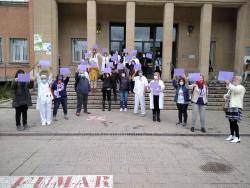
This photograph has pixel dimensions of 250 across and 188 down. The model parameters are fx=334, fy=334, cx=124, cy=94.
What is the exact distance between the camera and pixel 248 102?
15578 mm

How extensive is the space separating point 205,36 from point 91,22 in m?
6.21

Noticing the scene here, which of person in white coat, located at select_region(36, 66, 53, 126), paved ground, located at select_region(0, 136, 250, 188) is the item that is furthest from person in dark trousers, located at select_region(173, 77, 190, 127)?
person in white coat, located at select_region(36, 66, 53, 126)

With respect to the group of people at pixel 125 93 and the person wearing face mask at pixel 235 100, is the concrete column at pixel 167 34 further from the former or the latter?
the person wearing face mask at pixel 235 100

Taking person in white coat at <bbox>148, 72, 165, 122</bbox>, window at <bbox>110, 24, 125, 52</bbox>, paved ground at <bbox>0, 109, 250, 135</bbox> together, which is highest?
window at <bbox>110, 24, 125, 52</bbox>

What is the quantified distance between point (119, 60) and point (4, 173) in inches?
410

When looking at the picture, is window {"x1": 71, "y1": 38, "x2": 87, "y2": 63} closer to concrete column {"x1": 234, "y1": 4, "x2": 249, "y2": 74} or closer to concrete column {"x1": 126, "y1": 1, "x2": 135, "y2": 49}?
concrete column {"x1": 126, "y1": 1, "x2": 135, "y2": 49}

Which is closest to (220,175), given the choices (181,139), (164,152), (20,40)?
(164,152)

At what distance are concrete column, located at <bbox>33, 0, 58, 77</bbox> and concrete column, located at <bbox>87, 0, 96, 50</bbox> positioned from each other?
1.84m

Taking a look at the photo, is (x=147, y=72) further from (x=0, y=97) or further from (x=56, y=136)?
(x=56, y=136)

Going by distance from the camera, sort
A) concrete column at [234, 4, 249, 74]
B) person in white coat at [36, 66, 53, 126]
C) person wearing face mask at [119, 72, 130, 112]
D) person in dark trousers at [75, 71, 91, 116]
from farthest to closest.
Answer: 1. concrete column at [234, 4, 249, 74]
2. person wearing face mask at [119, 72, 130, 112]
3. person in dark trousers at [75, 71, 91, 116]
4. person in white coat at [36, 66, 53, 126]

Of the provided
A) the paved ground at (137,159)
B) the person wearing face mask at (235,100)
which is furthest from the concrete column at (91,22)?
the person wearing face mask at (235,100)

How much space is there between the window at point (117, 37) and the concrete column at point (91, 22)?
121 inches

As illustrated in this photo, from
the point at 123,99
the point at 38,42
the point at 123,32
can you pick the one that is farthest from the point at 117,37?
the point at 123,99

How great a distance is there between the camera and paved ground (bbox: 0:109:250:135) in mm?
10008
